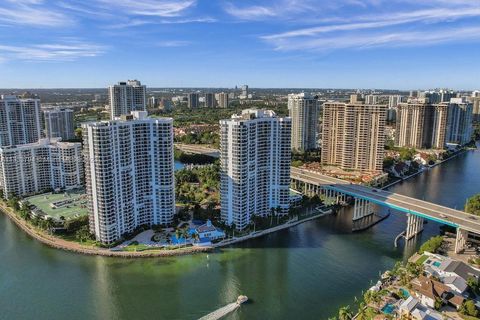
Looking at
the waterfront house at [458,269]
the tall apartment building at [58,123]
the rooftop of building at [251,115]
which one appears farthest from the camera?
the tall apartment building at [58,123]

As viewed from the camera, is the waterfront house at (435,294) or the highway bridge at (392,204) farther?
the highway bridge at (392,204)

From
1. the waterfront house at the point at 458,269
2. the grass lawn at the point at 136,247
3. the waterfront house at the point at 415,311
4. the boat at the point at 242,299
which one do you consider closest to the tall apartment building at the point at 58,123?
the grass lawn at the point at 136,247

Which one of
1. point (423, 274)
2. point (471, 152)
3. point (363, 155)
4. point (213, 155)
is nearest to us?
point (423, 274)

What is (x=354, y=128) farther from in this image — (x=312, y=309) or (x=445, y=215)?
(x=312, y=309)

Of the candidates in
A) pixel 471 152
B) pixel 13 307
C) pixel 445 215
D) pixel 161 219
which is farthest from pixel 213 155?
pixel 471 152

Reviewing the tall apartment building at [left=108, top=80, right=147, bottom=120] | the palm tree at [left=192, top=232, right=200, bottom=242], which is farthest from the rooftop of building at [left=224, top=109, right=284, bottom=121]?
the tall apartment building at [left=108, top=80, right=147, bottom=120]

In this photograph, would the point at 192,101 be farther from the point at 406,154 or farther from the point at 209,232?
the point at 209,232

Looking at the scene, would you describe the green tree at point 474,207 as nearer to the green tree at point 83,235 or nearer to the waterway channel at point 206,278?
the waterway channel at point 206,278
